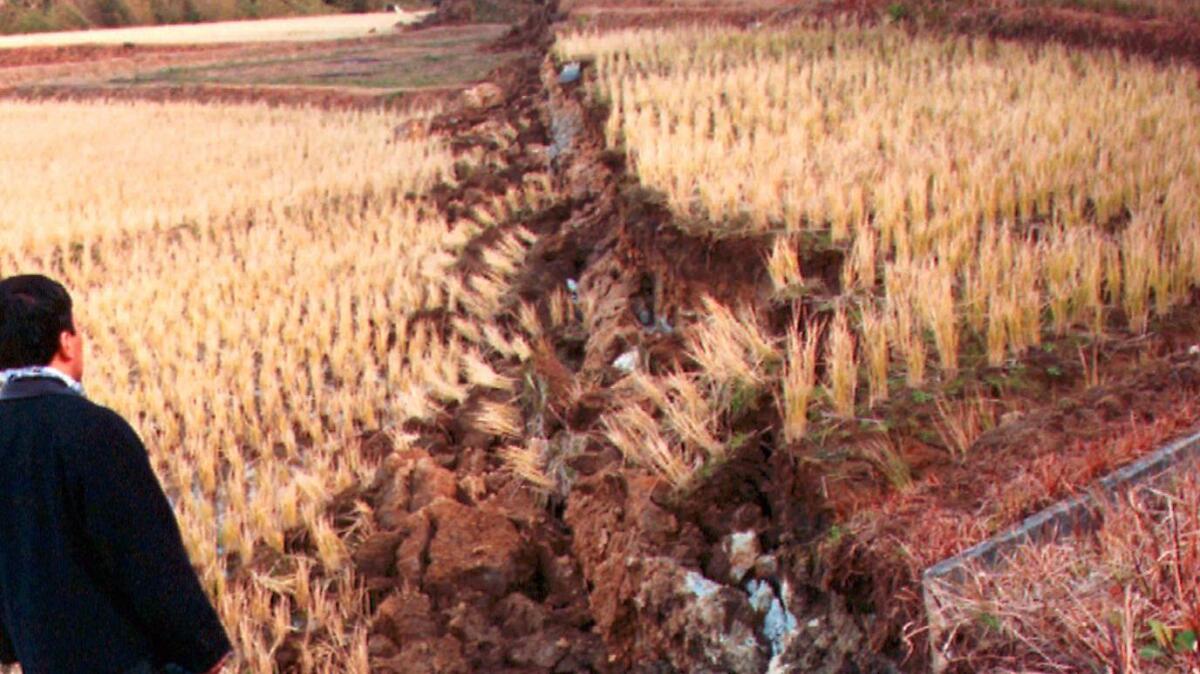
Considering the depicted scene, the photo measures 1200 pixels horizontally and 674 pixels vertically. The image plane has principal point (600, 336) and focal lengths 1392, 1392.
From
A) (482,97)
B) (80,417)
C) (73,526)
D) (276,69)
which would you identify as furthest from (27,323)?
(276,69)

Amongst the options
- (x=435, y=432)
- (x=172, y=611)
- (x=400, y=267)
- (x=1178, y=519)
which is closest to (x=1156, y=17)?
(x=400, y=267)

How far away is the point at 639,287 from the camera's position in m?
7.91

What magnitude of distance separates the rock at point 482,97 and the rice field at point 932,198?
7.83 meters

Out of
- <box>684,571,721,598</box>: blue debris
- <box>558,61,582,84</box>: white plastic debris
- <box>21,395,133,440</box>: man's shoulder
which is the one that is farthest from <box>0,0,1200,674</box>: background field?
<box>558,61,582,84</box>: white plastic debris

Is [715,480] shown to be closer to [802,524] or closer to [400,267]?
[802,524]

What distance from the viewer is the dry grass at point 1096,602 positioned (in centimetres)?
287

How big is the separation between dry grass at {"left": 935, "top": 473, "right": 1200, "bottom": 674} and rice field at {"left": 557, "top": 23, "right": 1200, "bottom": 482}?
141 cm

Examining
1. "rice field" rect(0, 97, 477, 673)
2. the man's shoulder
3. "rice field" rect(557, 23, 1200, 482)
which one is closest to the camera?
the man's shoulder

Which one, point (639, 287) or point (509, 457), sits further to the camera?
point (639, 287)

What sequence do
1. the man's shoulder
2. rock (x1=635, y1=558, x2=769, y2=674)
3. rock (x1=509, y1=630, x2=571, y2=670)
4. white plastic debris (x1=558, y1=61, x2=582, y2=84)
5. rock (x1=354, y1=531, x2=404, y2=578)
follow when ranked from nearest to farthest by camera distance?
the man's shoulder, rock (x1=635, y1=558, x2=769, y2=674), rock (x1=509, y1=630, x2=571, y2=670), rock (x1=354, y1=531, x2=404, y2=578), white plastic debris (x1=558, y1=61, x2=582, y2=84)

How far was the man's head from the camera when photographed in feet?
10.0

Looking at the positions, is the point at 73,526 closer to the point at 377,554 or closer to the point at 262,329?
the point at 377,554

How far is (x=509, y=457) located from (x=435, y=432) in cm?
123

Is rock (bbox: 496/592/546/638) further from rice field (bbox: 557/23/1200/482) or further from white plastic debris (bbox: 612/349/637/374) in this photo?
white plastic debris (bbox: 612/349/637/374)
